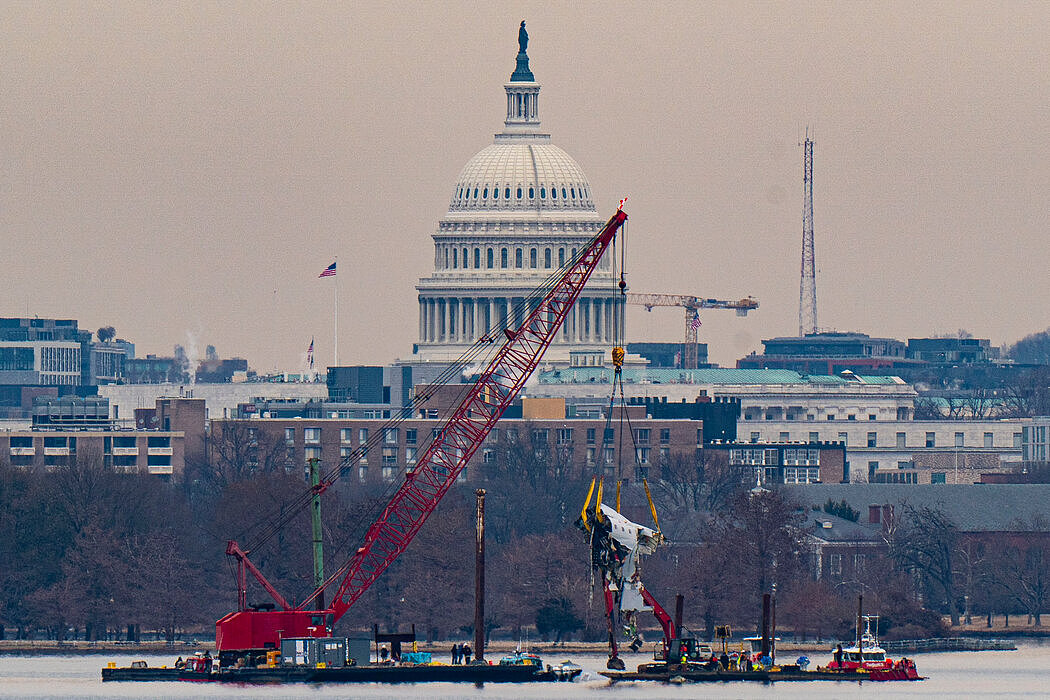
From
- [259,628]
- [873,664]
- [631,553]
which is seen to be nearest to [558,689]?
[631,553]

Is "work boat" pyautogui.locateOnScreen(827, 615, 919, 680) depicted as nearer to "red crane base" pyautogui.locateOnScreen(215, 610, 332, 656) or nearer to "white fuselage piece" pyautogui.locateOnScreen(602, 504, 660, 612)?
"white fuselage piece" pyautogui.locateOnScreen(602, 504, 660, 612)

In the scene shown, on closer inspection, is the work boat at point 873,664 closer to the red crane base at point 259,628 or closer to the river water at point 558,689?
the river water at point 558,689

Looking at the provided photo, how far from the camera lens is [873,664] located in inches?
7279

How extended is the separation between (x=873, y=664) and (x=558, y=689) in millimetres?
17452

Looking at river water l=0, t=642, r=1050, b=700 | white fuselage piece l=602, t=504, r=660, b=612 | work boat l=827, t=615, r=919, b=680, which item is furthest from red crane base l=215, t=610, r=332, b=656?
work boat l=827, t=615, r=919, b=680

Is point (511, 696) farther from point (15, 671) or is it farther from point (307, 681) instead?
point (15, 671)

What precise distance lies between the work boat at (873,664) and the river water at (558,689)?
3.80ft

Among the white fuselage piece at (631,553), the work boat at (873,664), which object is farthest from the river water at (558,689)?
the white fuselage piece at (631,553)

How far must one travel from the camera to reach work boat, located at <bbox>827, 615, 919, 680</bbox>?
18238 centimetres

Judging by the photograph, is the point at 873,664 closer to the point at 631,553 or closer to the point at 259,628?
the point at 631,553

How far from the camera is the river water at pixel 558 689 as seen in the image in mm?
169625

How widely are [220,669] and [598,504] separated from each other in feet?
55.6

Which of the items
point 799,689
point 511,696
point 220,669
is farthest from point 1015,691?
point 220,669

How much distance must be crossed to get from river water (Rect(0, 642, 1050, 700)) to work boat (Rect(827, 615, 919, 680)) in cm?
116
